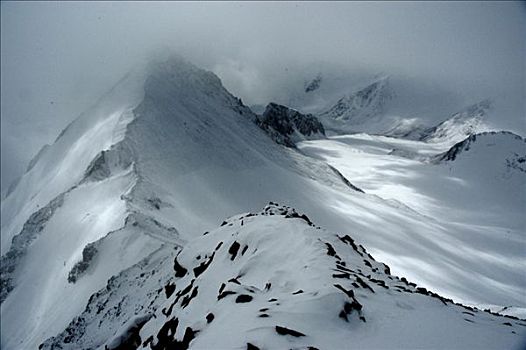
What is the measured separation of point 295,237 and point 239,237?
2687mm

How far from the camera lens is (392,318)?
9977mm

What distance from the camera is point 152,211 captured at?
1273 inches

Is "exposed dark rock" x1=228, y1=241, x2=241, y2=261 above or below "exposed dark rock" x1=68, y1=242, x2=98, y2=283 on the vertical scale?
above

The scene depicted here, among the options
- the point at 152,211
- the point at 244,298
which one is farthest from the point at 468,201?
the point at 244,298

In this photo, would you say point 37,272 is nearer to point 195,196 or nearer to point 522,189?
point 195,196

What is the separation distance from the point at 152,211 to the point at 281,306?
24069 millimetres

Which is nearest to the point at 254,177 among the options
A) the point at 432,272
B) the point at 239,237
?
the point at 432,272

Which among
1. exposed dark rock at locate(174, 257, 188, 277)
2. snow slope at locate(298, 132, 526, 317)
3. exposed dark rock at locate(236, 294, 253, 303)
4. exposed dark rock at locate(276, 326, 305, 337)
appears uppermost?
snow slope at locate(298, 132, 526, 317)

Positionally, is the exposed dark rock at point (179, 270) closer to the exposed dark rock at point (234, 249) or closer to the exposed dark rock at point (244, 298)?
the exposed dark rock at point (234, 249)

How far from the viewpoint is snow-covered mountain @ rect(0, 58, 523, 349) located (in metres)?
23.0

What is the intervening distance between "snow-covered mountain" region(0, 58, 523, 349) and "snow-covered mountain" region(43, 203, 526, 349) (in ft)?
0.79

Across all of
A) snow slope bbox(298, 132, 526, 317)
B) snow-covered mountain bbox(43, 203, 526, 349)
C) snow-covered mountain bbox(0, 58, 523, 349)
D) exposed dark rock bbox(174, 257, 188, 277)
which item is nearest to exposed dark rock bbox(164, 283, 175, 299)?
snow-covered mountain bbox(43, 203, 526, 349)

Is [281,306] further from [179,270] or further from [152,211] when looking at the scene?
[152,211]

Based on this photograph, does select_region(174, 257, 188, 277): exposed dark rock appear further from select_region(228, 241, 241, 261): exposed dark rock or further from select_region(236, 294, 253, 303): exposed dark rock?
select_region(236, 294, 253, 303): exposed dark rock
